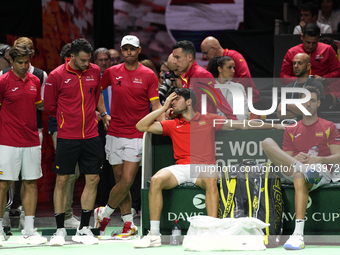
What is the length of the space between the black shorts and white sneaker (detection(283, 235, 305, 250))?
6.06 ft

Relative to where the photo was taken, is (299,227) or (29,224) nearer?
(299,227)

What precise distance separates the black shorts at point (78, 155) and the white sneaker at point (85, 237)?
0.54 metres

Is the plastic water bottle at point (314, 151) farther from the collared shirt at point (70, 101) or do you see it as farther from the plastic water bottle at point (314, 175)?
the collared shirt at point (70, 101)

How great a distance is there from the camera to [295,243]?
4.19 meters

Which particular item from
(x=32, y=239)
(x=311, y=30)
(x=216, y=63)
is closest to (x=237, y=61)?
(x=216, y=63)

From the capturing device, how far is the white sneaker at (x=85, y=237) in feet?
15.6

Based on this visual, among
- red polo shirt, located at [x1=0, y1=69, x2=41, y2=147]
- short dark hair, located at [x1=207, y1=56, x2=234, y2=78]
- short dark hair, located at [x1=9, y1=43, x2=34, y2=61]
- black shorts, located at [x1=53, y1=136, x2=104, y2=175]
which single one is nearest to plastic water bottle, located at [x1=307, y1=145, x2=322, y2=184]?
short dark hair, located at [x1=207, y1=56, x2=234, y2=78]

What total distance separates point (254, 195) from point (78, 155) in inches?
65.0

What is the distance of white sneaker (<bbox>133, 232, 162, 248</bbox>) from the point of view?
174 inches

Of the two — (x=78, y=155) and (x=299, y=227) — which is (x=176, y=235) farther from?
(x=78, y=155)

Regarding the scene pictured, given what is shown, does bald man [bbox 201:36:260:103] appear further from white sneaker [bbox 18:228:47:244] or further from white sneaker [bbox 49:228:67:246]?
white sneaker [bbox 18:228:47:244]

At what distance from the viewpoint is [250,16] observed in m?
9.41

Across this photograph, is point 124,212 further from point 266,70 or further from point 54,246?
point 266,70

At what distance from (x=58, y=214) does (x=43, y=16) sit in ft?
14.4
